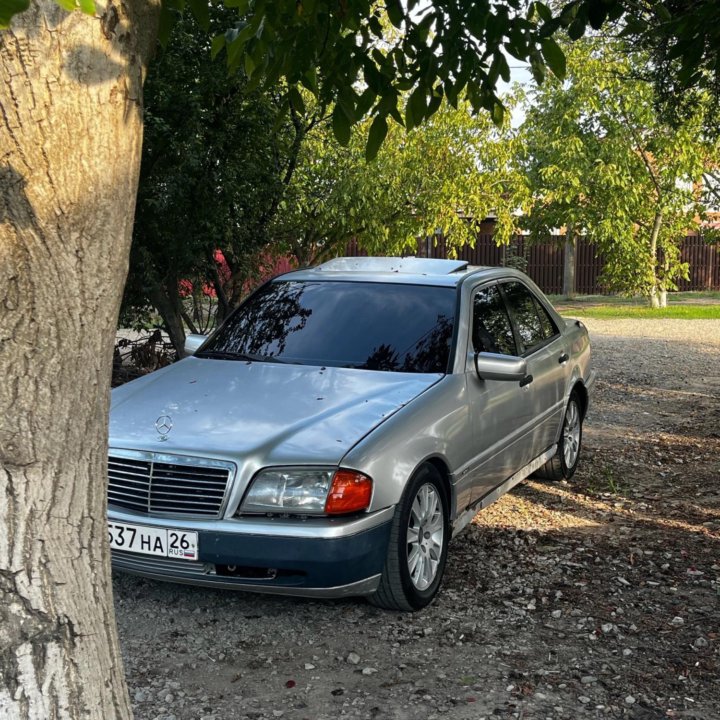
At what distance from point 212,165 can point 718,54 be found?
5.05m

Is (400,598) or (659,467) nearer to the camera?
(400,598)

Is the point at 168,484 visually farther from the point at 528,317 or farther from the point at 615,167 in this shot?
the point at 615,167

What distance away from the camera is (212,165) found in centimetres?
962

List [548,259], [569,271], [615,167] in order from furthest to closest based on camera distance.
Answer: [548,259] < [569,271] < [615,167]

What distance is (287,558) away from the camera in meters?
4.26

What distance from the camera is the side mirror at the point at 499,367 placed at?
543 centimetres

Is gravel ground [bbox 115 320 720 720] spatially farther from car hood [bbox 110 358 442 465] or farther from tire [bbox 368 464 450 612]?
car hood [bbox 110 358 442 465]

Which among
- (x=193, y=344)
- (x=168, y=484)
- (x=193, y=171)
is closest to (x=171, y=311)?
(x=193, y=171)

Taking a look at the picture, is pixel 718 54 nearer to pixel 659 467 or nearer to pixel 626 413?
pixel 659 467

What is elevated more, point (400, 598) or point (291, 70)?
point (291, 70)

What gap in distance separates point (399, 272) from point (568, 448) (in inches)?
82.7

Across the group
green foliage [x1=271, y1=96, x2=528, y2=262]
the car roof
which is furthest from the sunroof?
green foliage [x1=271, y1=96, x2=528, y2=262]

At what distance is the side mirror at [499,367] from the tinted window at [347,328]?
198 mm

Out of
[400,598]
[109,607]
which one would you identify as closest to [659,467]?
[400,598]
